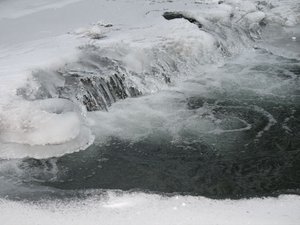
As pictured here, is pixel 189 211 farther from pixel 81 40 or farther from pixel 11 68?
pixel 81 40

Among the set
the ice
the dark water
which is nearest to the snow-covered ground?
the ice

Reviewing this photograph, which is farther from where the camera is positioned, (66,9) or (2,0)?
(2,0)

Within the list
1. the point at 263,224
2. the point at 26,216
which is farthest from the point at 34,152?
the point at 263,224

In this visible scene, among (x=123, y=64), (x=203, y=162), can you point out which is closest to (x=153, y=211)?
(x=203, y=162)

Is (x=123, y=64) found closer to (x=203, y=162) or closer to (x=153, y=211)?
(x=203, y=162)

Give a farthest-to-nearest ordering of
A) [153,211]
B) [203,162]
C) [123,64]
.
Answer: [123,64]
[203,162]
[153,211]

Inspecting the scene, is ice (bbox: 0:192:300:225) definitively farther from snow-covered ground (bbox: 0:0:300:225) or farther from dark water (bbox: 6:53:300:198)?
dark water (bbox: 6:53:300:198)

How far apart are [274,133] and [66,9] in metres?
4.14

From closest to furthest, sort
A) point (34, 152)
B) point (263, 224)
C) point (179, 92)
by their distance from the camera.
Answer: point (263, 224), point (34, 152), point (179, 92)

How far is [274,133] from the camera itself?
3.96 metres

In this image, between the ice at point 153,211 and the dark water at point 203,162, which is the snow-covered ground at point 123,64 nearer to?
the ice at point 153,211

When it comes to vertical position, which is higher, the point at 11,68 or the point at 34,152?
the point at 11,68

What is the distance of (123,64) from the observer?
505 cm

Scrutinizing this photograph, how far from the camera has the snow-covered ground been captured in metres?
2.74
